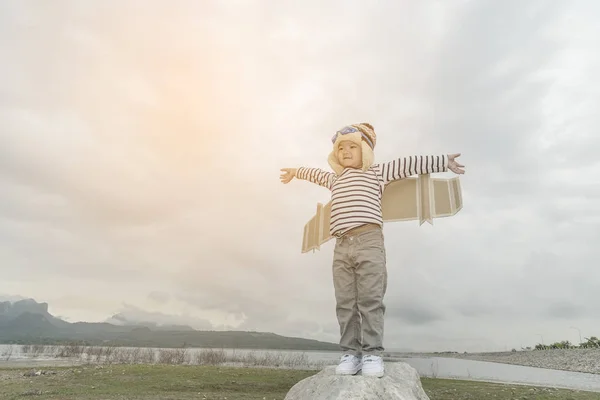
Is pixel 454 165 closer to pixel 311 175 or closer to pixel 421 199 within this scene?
pixel 421 199

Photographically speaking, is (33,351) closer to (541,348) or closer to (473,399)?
(473,399)

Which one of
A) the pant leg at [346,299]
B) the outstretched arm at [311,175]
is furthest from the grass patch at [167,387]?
the outstretched arm at [311,175]

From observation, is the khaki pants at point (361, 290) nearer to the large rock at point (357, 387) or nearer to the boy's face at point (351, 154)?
the large rock at point (357, 387)

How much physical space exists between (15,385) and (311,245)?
22.8ft

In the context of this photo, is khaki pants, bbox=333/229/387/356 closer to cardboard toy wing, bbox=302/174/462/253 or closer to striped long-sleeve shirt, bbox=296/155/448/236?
striped long-sleeve shirt, bbox=296/155/448/236

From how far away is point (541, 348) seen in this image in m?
53.2

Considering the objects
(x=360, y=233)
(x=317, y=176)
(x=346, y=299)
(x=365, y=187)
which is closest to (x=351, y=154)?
(x=365, y=187)

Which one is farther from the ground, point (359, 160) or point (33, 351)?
point (359, 160)

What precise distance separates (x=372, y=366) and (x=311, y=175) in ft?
8.84

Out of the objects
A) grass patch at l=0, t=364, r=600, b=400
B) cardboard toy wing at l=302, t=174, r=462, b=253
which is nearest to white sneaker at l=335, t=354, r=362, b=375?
cardboard toy wing at l=302, t=174, r=462, b=253

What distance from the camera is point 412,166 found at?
5234mm

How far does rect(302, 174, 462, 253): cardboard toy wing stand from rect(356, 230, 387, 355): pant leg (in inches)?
33.0

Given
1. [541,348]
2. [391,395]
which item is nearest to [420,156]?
[391,395]

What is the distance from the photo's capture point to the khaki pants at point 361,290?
171 inches
